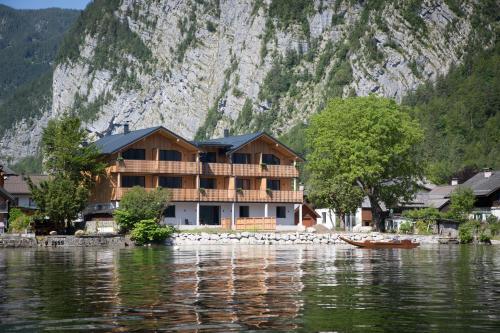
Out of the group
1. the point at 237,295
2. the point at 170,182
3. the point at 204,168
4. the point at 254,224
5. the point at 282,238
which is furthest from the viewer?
the point at 204,168

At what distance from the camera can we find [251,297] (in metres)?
22.4

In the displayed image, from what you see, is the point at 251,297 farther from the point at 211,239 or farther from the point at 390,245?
the point at 211,239

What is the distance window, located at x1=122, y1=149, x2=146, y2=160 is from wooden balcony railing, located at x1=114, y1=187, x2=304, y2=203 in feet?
10.1

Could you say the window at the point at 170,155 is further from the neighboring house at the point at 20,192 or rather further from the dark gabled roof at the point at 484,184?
the dark gabled roof at the point at 484,184

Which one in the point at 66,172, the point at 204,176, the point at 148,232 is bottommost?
the point at 148,232

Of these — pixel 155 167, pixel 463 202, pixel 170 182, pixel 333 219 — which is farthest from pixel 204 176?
pixel 463 202

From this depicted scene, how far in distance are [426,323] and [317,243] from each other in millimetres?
50234

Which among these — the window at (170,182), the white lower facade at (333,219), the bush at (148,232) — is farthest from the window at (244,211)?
the bush at (148,232)

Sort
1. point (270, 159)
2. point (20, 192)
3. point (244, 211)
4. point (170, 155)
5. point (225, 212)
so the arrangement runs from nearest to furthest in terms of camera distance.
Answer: point (170, 155), point (225, 212), point (244, 211), point (270, 159), point (20, 192)

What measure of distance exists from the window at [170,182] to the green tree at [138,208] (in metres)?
10.8

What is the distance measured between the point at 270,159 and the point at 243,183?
379 centimetres

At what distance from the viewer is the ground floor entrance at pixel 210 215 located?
82500 millimetres

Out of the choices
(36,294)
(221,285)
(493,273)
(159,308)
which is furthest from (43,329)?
(493,273)

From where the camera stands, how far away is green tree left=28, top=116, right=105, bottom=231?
6706 centimetres
